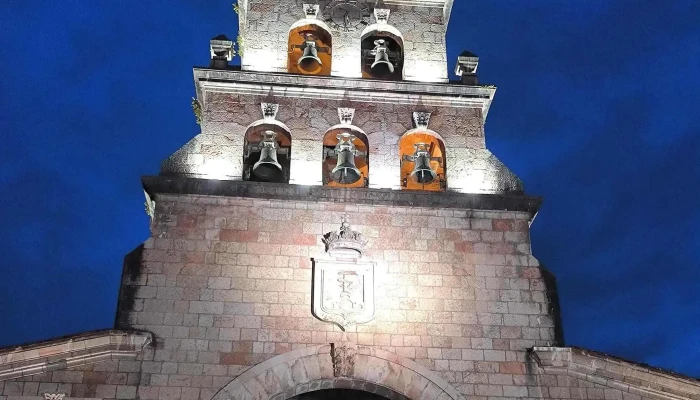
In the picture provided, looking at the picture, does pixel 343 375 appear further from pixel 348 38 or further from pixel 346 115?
pixel 348 38

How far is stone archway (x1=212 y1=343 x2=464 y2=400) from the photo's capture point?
12881mm

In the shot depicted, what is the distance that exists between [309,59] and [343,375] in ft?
21.7

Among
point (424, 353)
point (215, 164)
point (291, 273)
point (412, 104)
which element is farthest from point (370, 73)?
point (424, 353)

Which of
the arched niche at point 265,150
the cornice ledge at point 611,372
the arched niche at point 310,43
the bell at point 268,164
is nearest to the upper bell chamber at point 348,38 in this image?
the arched niche at point 310,43

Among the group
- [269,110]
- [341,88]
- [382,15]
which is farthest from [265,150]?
[382,15]

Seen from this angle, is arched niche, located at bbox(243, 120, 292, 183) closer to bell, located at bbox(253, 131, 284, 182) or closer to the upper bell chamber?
bell, located at bbox(253, 131, 284, 182)

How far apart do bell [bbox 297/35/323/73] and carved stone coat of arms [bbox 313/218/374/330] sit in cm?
406

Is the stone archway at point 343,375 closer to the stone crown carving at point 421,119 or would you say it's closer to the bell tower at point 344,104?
the bell tower at point 344,104

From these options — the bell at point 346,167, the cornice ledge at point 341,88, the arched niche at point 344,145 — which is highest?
the cornice ledge at point 341,88

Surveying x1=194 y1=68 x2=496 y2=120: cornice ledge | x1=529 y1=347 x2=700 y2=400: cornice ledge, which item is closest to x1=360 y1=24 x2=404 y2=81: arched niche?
x1=194 y1=68 x2=496 y2=120: cornice ledge

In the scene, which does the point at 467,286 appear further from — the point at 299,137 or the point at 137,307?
A: the point at 137,307

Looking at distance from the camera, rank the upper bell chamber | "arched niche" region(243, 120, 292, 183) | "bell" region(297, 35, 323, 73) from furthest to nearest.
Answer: the upper bell chamber
"bell" region(297, 35, 323, 73)
"arched niche" region(243, 120, 292, 183)

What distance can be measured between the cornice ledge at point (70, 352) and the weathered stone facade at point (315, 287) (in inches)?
0.8

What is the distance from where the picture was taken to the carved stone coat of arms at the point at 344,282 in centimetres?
1348
